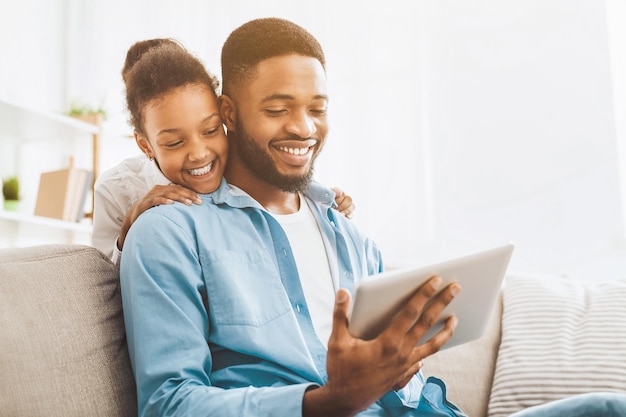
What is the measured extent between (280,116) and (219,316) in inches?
15.6

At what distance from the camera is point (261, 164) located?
1.27 metres

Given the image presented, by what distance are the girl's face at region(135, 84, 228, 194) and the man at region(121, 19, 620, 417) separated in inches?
1.4

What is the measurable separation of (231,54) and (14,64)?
8.32ft

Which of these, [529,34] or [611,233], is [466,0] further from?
[611,233]

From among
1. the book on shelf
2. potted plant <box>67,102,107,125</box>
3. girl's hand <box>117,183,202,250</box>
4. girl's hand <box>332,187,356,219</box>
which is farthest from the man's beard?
potted plant <box>67,102,107,125</box>

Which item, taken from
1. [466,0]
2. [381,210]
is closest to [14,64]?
[381,210]

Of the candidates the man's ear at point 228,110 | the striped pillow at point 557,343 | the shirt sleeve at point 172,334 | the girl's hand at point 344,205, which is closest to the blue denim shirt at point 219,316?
the shirt sleeve at point 172,334

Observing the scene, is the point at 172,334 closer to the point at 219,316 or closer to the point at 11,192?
the point at 219,316

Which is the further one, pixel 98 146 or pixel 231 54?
pixel 98 146

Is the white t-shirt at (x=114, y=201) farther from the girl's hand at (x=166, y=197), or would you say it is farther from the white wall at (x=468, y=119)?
the white wall at (x=468, y=119)

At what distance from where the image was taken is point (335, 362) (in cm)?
88

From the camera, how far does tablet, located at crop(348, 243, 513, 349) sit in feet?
2.74

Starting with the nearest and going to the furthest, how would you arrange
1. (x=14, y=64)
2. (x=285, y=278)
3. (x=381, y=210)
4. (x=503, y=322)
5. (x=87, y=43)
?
(x=285, y=278), (x=503, y=322), (x=381, y=210), (x=14, y=64), (x=87, y=43)

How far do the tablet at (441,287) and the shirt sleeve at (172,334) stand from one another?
0.49 ft
